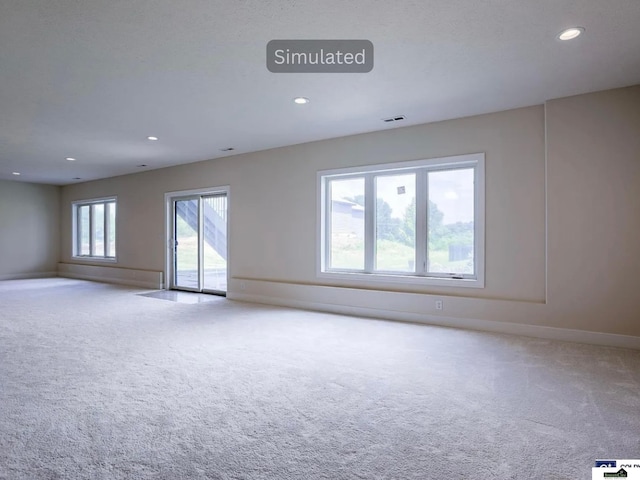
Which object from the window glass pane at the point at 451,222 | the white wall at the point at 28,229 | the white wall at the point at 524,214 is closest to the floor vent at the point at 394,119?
the white wall at the point at 524,214

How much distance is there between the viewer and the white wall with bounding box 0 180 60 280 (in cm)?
960

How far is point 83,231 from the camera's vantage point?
10320 mm

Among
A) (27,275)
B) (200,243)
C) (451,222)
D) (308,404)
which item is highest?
(451,222)

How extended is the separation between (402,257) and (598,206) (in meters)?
2.27

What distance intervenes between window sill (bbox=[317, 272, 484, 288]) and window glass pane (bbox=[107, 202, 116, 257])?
629cm

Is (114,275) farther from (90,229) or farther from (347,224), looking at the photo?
(347,224)

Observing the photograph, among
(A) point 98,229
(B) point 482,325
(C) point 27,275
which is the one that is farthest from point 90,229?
(B) point 482,325

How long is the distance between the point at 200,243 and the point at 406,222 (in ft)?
14.2

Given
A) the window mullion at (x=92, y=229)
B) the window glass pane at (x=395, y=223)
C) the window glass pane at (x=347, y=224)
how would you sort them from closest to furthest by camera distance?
1. the window glass pane at (x=395, y=223)
2. the window glass pane at (x=347, y=224)
3. the window mullion at (x=92, y=229)

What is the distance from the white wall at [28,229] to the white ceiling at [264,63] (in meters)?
5.60

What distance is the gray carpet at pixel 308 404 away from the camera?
6.13ft

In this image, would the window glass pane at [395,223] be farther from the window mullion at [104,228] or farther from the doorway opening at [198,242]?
the window mullion at [104,228]

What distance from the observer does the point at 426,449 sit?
199 centimetres

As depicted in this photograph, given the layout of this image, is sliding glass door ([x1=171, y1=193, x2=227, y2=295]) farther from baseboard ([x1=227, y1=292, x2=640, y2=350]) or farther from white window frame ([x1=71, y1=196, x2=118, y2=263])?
white window frame ([x1=71, y1=196, x2=118, y2=263])
